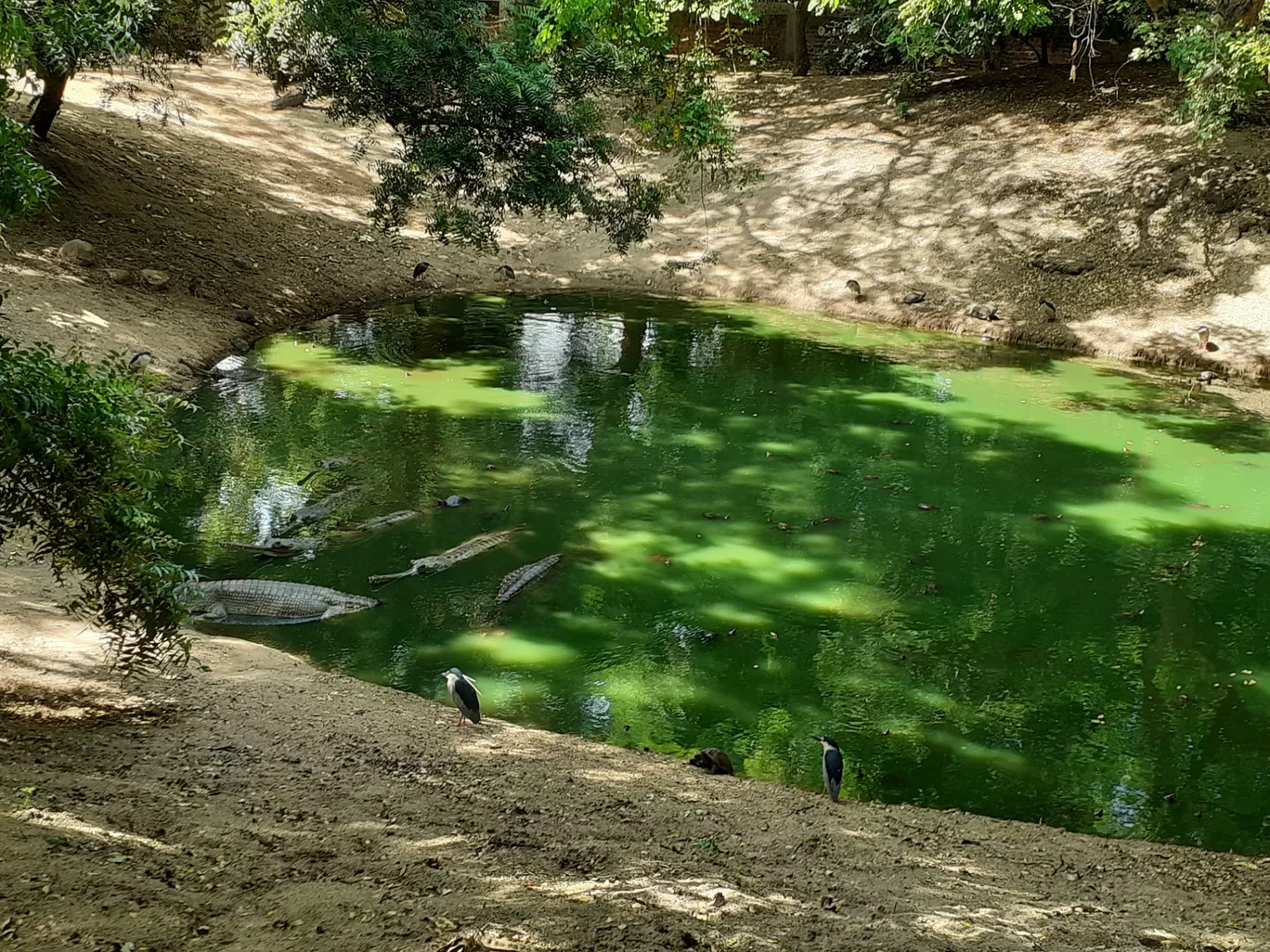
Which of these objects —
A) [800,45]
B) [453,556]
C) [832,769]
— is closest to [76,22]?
[453,556]

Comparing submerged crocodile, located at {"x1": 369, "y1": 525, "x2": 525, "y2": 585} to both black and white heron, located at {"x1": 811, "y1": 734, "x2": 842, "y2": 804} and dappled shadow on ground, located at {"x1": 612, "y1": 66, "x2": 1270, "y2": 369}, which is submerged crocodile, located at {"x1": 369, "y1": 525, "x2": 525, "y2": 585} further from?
dappled shadow on ground, located at {"x1": 612, "y1": 66, "x2": 1270, "y2": 369}

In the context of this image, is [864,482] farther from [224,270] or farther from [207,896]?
[224,270]

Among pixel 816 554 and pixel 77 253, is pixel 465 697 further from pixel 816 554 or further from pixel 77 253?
pixel 77 253

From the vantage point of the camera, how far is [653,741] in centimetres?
Result: 630

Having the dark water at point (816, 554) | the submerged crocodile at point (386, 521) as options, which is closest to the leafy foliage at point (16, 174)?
the dark water at point (816, 554)

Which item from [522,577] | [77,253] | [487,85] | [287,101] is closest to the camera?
[522,577]

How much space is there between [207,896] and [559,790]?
6.32 ft

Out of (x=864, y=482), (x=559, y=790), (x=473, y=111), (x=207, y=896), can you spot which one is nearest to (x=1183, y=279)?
(x=864, y=482)

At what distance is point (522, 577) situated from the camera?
8023 mm

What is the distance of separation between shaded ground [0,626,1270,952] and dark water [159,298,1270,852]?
27.3 inches

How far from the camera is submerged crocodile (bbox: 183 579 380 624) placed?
7.39m

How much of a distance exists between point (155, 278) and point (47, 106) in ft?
10.2

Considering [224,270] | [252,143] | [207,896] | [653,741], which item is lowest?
[653,741]

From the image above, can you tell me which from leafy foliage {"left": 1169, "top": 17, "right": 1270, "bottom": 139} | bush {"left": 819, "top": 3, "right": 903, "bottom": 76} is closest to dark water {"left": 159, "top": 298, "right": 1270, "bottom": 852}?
leafy foliage {"left": 1169, "top": 17, "right": 1270, "bottom": 139}
